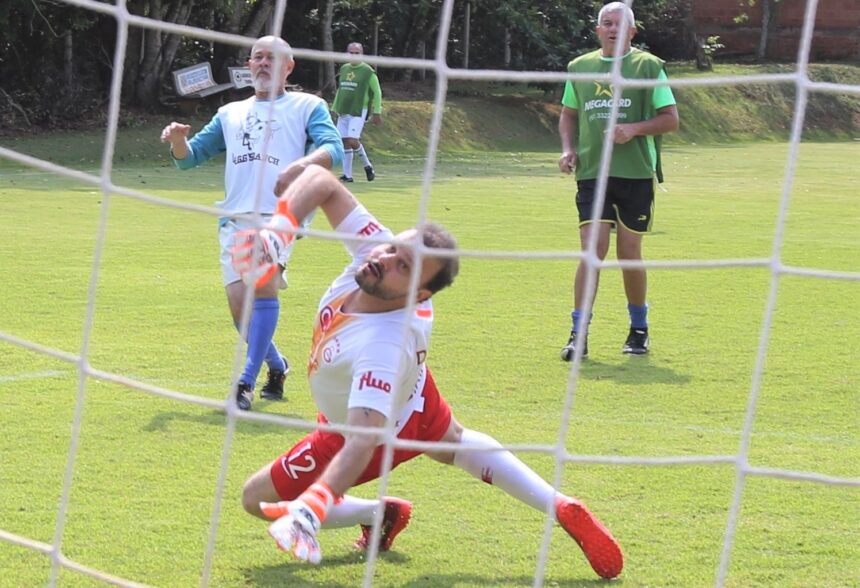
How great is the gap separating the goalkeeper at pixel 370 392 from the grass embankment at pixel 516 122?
56.7ft

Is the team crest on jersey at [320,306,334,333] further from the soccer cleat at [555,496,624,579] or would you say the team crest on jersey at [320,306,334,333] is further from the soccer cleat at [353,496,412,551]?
the soccer cleat at [555,496,624,579]

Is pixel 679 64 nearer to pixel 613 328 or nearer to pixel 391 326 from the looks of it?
pixel 613 328

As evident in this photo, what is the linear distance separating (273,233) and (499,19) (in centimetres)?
2530

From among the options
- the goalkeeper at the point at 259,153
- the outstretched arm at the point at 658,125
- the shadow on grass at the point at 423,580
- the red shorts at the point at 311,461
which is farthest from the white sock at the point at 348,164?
the shadow on grass at the point at 423,580

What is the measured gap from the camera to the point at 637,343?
7.49 metres

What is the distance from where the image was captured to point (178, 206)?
346 centimetres

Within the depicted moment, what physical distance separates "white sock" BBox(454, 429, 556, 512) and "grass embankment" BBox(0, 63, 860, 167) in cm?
1734

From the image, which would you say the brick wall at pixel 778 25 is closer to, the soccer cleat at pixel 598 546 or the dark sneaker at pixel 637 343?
the dark sneaker at pixel 637 343

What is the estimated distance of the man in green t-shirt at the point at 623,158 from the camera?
23.6 feet

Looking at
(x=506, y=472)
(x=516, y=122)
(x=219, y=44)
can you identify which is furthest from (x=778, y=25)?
(x=506, y=472)


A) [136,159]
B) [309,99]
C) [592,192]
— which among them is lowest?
[136,159]

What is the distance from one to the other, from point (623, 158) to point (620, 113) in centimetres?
25

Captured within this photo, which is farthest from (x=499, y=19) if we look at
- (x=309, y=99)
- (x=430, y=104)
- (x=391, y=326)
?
(x=391, y=326)

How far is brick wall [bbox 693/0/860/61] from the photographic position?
3734 cm
